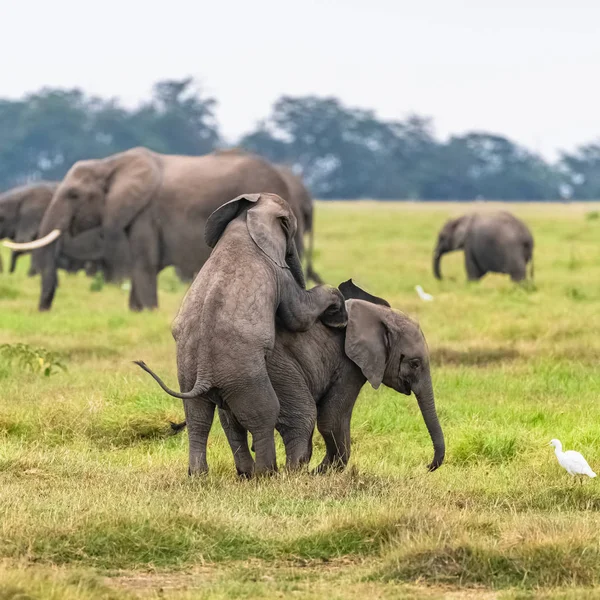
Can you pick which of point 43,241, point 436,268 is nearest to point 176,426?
point 43,241

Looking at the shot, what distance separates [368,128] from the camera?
309 ft

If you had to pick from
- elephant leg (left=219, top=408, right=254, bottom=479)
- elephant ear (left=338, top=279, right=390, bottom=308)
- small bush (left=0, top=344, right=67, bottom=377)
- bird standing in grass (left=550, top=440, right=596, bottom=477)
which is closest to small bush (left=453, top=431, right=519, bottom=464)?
bird standing in grass (left=550, top=440, right=596, bottom=477)

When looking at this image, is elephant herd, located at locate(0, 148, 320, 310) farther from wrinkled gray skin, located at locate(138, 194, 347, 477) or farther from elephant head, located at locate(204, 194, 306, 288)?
A: wrinkled gray skin, located at locate(138, 194, 347, 477)

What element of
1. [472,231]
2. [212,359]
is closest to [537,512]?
[212,359]

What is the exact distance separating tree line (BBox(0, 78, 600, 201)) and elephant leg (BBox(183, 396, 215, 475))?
75876 millimetres

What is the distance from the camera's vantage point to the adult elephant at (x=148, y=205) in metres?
15.1

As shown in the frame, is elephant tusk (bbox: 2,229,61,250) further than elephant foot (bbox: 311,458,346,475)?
Yes

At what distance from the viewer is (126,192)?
15.5 metres

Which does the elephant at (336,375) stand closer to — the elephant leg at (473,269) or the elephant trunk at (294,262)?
the elephant trunk at (294,262)

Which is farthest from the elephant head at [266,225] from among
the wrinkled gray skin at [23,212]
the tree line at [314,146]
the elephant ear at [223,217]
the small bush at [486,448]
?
the tree line at [314,146]

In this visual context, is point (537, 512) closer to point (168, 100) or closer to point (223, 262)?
point (223, 262)

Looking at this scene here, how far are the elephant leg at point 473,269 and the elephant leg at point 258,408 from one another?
16.0m

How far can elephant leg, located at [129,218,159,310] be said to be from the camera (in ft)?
51.0

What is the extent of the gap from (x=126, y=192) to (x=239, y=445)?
8.92 metres
